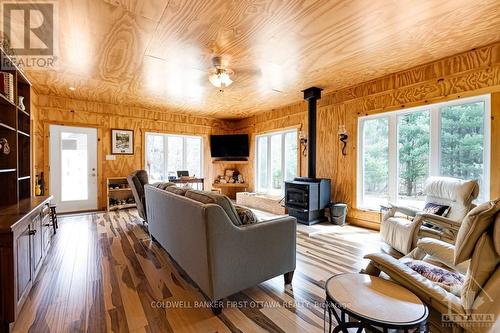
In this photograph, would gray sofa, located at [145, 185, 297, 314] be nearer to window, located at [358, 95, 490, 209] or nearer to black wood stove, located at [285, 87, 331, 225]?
black wood stove, located at [285, 87, 331, 225]

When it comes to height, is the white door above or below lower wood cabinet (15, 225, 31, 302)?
above

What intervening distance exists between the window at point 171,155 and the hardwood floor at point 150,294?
10.5ft

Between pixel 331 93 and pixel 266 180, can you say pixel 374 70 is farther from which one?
pixel 266 180

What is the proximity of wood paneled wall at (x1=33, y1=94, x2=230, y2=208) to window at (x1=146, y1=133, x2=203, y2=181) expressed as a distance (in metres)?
0.20

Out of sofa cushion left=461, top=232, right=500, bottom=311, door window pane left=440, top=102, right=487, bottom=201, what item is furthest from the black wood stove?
sofa cushion left=461, top=232, right=500, bottom=311

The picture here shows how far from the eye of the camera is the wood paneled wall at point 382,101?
2898mm

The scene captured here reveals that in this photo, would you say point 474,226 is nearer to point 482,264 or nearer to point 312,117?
point 482,264

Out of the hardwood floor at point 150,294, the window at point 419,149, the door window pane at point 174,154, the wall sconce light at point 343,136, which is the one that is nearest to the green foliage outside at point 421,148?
the window at point 419,149

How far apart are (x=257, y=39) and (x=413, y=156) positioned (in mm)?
3108

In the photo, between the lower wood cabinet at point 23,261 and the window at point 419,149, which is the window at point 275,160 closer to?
the window at point 419,149

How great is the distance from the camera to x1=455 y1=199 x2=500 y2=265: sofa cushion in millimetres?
1034

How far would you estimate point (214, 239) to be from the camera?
1710 mm

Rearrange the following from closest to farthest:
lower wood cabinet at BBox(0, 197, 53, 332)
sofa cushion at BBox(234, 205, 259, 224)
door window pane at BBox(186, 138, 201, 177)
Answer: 1. lower wood cabinet at BBox(0, 197, 53, 332)
2. sofa cushion at BBox(234, 205, 259, 224)
3. door window pane at BBox(186, 138, 201, 177)

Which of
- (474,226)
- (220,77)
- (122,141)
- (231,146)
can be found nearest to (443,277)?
(474,226)
